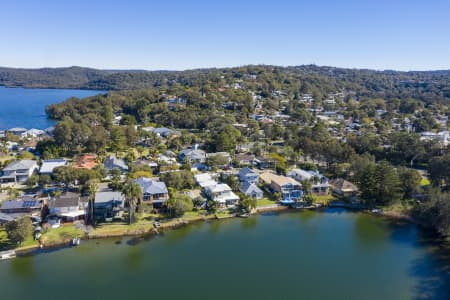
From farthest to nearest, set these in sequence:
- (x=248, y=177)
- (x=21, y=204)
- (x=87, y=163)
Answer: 1. (x=87, y=163)
2. (x=248, y=177)
3. (x=21, y=204)

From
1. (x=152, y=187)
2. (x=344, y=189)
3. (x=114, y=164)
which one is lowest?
(x=344, y=189)

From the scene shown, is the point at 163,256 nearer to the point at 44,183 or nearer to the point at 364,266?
the point at 364,266

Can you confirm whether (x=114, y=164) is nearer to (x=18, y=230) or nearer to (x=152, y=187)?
(x=152, y=187)

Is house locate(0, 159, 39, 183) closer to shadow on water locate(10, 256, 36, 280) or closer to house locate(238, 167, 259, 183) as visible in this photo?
shadow on water locate(10, 256, 36, 280)

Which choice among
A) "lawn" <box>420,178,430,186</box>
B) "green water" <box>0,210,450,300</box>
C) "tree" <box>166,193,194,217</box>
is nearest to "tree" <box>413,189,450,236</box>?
"green water" <box>0,210,450,300</box>

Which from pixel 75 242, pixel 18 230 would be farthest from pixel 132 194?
pixel 18 230

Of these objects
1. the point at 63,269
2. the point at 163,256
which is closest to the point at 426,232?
the point at 163,256
